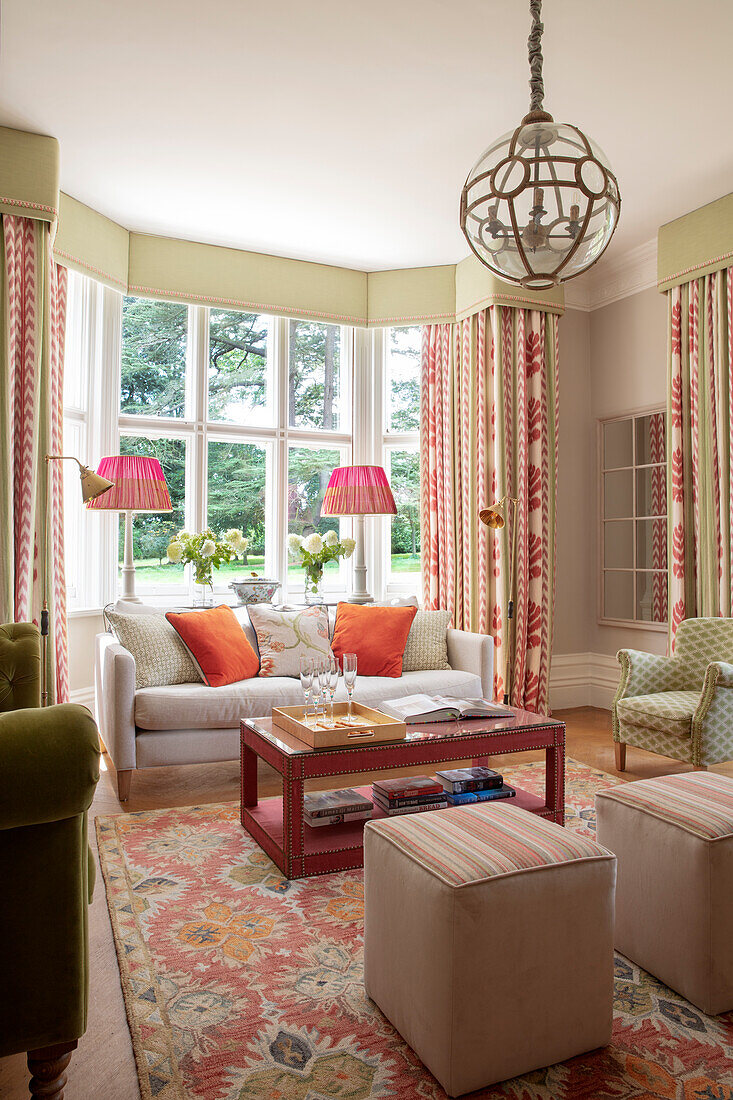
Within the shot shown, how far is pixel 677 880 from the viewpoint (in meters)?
1.81

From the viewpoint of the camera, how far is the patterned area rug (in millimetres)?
1514

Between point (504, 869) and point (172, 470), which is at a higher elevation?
point (172, 470)

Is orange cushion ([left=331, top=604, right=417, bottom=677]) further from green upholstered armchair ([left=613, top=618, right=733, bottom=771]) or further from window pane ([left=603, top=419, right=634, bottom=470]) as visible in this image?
window pane ([left=603, top=419, right=634, bottom=470])

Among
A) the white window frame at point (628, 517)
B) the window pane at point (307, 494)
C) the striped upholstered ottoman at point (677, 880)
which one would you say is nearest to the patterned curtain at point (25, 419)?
the window pane at point (307, 494)

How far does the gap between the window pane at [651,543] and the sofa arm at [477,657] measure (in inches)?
54.9

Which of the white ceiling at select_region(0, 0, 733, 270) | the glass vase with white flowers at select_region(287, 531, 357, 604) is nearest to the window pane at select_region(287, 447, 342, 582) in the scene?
the glass vase with white flowers at select_region(287, 531, 357, 604)

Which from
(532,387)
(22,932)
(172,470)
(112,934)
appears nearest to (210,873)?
(112,934)

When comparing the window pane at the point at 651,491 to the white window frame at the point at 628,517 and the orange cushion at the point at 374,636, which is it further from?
the orange cushion at the point at 374,636

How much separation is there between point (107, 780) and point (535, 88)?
3.32 m

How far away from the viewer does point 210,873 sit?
8.37 feet

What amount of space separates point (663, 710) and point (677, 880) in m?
1.80

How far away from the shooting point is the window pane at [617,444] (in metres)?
5.17

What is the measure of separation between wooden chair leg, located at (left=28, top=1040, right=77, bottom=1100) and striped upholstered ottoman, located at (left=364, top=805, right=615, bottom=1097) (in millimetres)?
674

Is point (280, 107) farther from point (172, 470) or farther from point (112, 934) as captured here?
point (112, 934)
